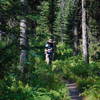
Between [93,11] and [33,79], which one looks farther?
[93,11]

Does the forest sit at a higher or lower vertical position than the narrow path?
higher

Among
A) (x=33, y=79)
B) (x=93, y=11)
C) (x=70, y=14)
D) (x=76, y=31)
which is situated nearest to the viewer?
(x=33, y=79)

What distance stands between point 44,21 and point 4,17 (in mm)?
30534

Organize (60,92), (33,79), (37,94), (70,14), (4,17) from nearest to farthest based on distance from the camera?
(4,17) → (37,94) → (60,92) → (33,79) → (70,14)

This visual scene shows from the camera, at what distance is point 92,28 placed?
86.6ft

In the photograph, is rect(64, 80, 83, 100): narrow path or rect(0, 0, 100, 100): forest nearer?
rect(0, 0, 100, 100): forest

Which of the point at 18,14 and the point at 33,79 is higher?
the point at 18,14

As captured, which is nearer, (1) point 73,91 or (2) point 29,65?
(1) point 73,91

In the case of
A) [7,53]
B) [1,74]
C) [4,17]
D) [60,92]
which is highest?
[4,17]

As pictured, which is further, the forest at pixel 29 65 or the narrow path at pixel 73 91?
the narrow path at pixel 73 91

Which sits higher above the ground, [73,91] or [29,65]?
[29,65]

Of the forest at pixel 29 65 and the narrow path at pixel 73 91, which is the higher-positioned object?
the forest at pixel 29 65

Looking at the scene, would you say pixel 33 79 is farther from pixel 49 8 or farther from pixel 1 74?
pixel 49 8

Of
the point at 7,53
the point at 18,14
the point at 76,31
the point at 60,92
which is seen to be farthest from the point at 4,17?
the point at 76,31
